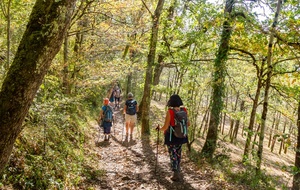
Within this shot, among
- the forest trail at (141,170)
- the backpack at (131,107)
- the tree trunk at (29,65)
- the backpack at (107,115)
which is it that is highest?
the tree trunk at (29,65)

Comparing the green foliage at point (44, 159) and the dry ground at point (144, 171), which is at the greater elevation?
the green foliage at point (44, 159)

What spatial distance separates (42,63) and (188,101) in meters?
7.53

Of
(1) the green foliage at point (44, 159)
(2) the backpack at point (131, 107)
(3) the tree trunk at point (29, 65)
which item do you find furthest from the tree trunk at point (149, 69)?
(3) the tree trunk at point (29, 65)

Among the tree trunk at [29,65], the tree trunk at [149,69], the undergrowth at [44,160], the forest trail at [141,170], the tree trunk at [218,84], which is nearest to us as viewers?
the tree trunk at [29,65]

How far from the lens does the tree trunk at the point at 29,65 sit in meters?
2.82

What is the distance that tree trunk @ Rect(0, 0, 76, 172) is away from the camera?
2.82m

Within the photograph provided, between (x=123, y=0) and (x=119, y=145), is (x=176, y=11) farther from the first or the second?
(x=119, y=145)

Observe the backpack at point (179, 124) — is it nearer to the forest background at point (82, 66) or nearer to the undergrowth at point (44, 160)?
the forest background at point (82, 66)

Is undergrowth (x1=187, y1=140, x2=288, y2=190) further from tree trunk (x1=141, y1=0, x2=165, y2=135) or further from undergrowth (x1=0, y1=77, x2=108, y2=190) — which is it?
undergrowth (x1=0, y1=77, x2=108, y2=190)

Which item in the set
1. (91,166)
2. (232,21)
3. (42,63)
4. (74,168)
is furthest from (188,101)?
(42,63)

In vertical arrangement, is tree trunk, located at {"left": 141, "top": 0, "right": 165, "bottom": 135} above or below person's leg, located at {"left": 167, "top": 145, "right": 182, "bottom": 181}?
above

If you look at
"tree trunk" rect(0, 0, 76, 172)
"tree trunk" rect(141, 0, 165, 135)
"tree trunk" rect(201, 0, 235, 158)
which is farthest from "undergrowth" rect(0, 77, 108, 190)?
"tree trunk" rect(141, 0, 165, 135)

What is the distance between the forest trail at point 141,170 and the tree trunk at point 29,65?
3783 millimetres

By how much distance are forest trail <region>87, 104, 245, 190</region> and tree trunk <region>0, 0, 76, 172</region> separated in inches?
149
